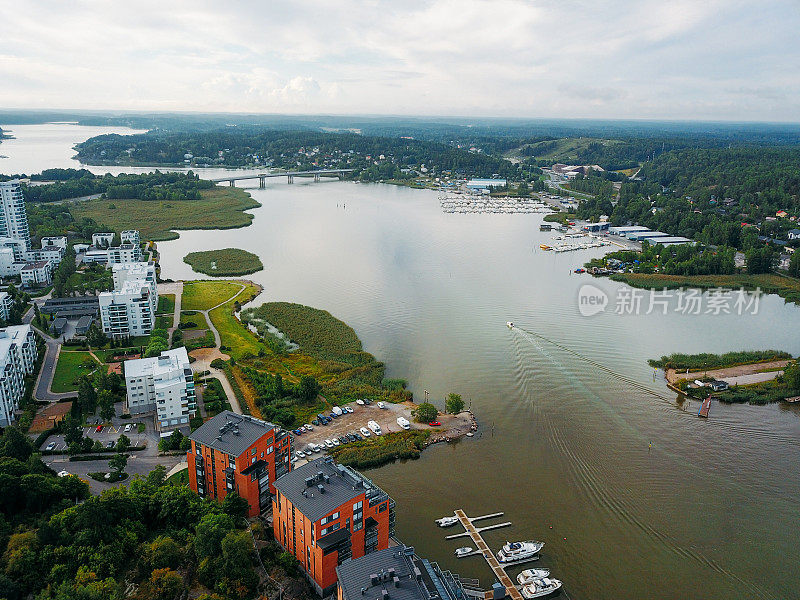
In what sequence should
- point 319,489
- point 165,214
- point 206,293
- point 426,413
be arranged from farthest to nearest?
point 165,214
point 206,293
point 426,413
point 319,489

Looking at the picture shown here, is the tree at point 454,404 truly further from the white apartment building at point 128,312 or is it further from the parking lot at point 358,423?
the white apartment building at point 128,312

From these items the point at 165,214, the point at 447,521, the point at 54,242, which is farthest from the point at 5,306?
the point at 165,214

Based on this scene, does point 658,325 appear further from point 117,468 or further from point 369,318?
point 117,468

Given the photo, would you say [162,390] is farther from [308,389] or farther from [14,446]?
[308,389]

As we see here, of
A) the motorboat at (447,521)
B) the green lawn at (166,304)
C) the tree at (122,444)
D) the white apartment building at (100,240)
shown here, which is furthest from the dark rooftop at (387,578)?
the white apartment building at (100,240)

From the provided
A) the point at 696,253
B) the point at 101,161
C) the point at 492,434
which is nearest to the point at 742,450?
the point at 492,434

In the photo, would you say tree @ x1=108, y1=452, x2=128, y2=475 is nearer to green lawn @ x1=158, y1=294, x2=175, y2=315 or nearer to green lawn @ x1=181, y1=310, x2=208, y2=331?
green lawn @ x1=181, y1=310, x2=208, y2=331
